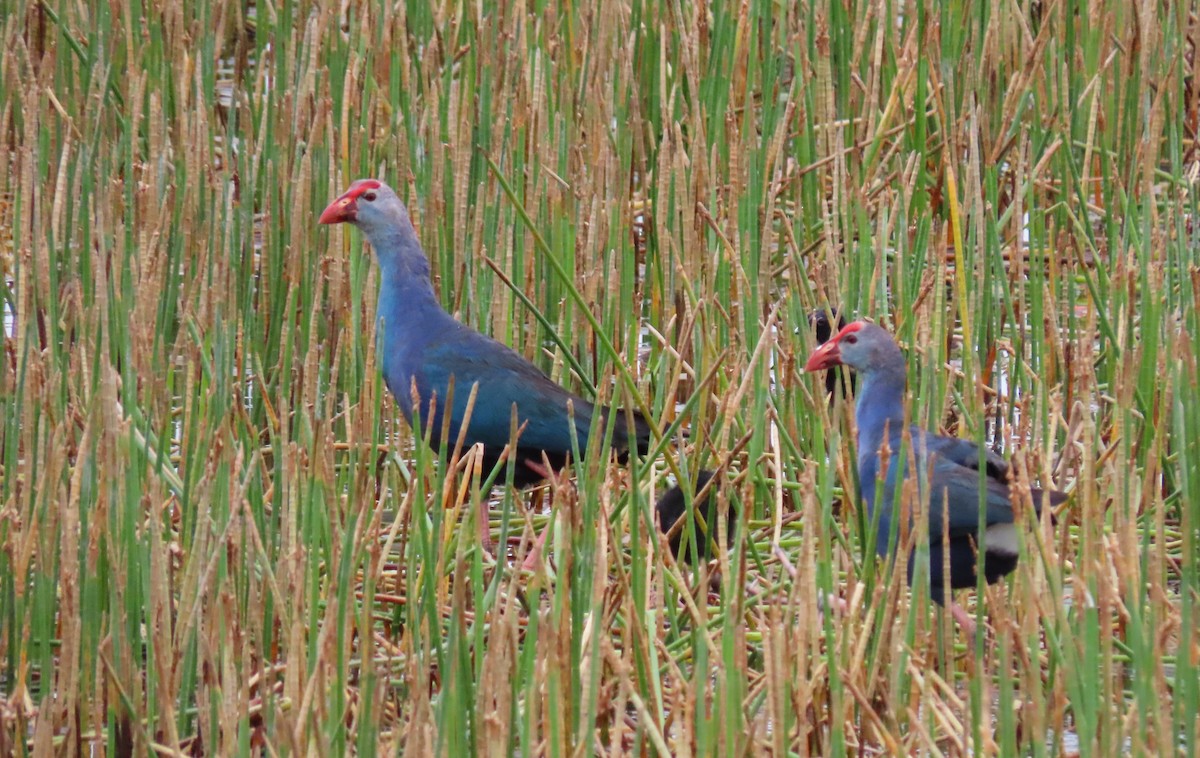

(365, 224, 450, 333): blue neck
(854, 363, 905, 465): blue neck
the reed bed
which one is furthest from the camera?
(365, 224, 450, 333): blue neck

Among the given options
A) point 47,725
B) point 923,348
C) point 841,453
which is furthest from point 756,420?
point 47,725

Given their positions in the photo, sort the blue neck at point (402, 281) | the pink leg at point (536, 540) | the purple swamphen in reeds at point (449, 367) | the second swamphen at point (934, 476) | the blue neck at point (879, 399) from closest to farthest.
→ the second swamphen at point (934, 476), the pink leg at point (536, 540), the blue neck at point (879, 399), the purple swamphen in reeds at point (449, 367), the blue neck at point (402, 281)

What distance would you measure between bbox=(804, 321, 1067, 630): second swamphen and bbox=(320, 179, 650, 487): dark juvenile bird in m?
0.42

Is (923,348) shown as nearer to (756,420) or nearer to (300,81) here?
(756,420)

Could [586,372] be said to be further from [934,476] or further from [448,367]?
[934,476]

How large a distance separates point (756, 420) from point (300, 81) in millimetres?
1605

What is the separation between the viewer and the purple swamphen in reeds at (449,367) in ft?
10.8

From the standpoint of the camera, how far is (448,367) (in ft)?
10.9

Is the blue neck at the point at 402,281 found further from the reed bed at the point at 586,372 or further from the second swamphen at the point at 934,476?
the second swamphen at the point at 934,476

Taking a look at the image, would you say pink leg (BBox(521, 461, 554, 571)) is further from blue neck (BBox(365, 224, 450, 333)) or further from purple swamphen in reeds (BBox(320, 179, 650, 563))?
blue neck (BBox(365, 224, 450, 333))

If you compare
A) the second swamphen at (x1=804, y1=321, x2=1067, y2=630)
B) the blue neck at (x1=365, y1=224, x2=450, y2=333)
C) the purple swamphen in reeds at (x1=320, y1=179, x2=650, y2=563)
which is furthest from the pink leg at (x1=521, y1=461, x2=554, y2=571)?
the second swamphen at (x1=804, y1=321, x2=1067, y2=630)

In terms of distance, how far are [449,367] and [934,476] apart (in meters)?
1.02

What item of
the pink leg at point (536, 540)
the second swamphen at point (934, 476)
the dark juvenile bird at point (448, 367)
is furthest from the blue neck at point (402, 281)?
the second swamphen at point (934, 476)

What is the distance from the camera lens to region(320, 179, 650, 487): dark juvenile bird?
10.8 feet
